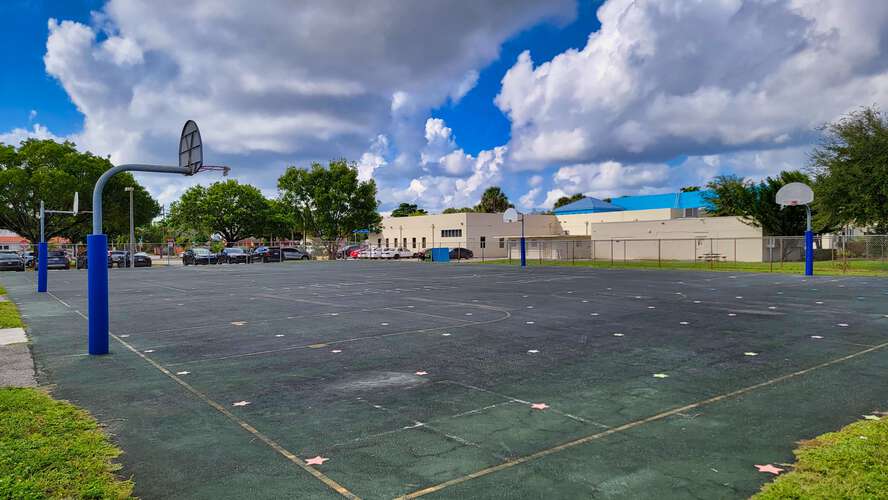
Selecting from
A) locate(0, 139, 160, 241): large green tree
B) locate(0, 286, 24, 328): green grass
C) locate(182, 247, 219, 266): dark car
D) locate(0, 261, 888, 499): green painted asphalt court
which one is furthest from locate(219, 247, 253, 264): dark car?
locate(0, 261, 888, 499): green painted asphalt court

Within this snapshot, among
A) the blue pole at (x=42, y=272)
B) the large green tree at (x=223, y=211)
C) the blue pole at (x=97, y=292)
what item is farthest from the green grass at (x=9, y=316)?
the large green tree at (x=223, y=211)

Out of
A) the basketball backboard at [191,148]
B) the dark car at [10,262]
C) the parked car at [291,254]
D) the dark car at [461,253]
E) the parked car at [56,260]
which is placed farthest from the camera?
the dark car at [461,253]

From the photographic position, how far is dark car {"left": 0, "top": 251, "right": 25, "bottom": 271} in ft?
138

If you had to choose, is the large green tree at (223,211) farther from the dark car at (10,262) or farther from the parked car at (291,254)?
the dark car at (10,262)

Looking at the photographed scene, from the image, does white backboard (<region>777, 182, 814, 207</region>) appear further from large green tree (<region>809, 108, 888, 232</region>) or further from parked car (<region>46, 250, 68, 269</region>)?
parked car (<region>46, 250, 68, 269</region>)

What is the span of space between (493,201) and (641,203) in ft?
84.4

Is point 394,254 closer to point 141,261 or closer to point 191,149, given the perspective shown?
point 141,261

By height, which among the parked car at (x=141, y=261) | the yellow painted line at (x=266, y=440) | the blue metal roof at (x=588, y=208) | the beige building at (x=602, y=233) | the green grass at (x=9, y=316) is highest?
the blue metal roof at (x=588, y=208)

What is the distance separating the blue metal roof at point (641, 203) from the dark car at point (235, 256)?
4615 cm

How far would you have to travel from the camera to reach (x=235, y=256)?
183 ft

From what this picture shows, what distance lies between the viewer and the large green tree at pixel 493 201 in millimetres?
99750

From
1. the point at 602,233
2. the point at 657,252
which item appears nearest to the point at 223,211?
the point at 602,233

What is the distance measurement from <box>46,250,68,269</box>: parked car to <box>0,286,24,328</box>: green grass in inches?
1224

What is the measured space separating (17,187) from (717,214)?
215 ft
